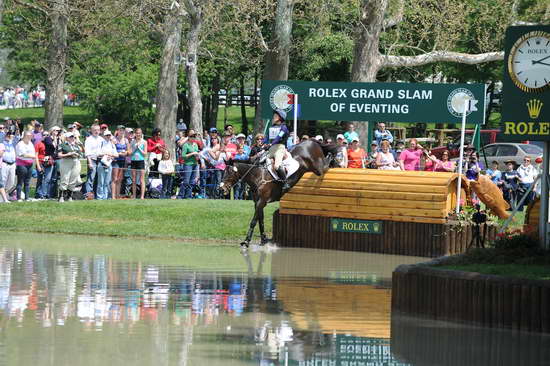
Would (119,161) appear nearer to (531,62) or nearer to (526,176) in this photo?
(526,176)

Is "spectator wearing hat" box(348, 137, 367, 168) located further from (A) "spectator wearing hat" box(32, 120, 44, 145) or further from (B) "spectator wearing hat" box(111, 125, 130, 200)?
(A) "spectator wearing hat" box(32, 120, 44, 145)

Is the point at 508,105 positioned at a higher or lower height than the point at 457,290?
higher

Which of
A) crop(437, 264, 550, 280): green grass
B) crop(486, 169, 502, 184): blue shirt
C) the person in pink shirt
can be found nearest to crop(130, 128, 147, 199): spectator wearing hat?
the person in pink shirt

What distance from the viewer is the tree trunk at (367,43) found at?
38906 mm

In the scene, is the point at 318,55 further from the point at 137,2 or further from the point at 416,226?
the point at 416,226

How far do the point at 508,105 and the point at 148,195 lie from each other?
18.0 metres

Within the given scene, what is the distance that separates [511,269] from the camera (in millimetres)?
14484

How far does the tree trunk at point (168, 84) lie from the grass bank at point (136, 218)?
1266 centimetres

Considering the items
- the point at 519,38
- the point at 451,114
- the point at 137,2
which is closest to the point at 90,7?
the point at 137,2

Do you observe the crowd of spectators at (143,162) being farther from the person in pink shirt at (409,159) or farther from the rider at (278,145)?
the rider at (278,145)

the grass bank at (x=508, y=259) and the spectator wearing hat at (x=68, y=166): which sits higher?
the spectator wearing hat at (x=68, y=166)

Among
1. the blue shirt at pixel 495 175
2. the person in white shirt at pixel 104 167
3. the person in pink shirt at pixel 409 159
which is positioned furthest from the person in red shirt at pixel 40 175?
the blue shirt at pixel 495 175

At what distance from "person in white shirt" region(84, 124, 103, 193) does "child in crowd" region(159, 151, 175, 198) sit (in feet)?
6.39

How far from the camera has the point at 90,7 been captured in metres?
40.4
